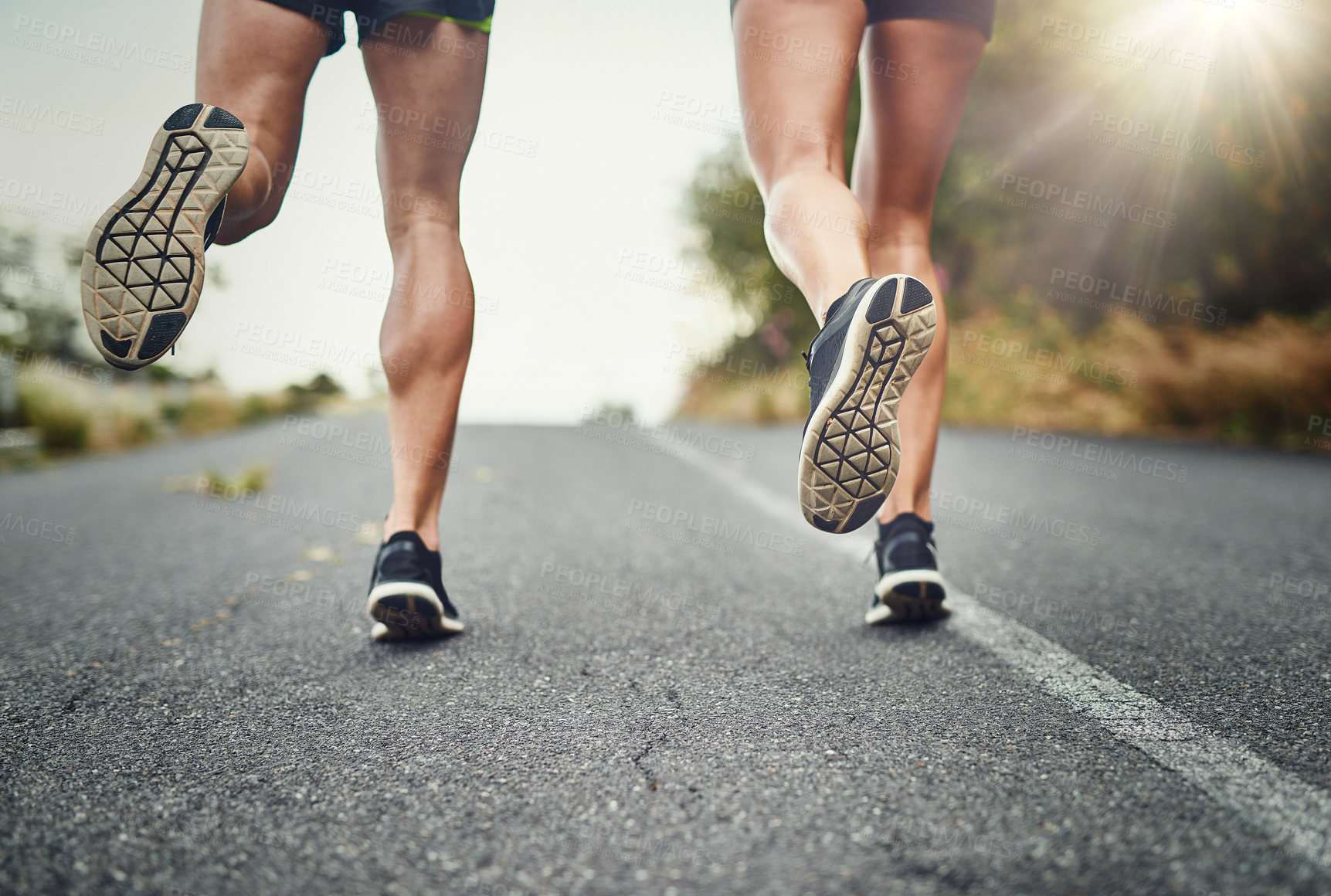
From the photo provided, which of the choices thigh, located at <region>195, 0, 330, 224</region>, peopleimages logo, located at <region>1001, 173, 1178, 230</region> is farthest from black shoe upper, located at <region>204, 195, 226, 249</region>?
peopleimages logo, located at <region>1001, 173, 1178, 230</region>

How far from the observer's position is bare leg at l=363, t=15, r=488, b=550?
1.68 meters

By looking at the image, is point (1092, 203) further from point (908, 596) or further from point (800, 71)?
point (908, 596)

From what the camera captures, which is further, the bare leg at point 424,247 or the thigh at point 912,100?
the thigh at point 912,100

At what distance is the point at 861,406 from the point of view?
137 centimetres

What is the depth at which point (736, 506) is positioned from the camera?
141 inches

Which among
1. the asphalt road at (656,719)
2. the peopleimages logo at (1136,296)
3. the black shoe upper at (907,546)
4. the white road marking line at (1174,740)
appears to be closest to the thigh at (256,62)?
the asphalt road at (656,719)

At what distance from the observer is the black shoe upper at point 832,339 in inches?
53.6

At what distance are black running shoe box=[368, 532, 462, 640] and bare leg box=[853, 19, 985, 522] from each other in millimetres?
988

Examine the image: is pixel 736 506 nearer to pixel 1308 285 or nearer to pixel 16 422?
pixel 1308 285

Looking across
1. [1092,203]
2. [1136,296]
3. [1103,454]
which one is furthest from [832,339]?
[1092,203]

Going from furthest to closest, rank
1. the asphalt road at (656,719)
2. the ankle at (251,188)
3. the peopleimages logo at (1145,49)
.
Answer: the peopleimages logo at (1145,49) < the ankle at (251,188) < the asphalt road at (656,719)

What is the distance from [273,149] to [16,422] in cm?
859

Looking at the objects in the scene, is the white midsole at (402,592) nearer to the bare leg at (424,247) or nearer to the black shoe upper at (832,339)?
the bare leg at (424,247)

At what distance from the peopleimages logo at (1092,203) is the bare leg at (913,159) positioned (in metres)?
8.85
